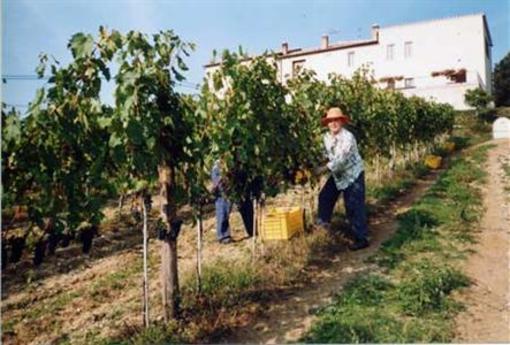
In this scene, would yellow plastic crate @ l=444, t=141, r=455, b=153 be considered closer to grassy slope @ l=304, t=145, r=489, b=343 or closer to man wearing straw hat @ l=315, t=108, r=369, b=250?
grassy slope @ l=304, t=145, r=489, b=343

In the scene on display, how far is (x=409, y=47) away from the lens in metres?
29.0

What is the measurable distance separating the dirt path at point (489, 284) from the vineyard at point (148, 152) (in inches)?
31.5

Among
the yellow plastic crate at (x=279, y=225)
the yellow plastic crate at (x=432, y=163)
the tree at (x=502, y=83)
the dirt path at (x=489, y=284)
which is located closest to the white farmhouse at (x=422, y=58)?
the tree at (x=502, y=83)

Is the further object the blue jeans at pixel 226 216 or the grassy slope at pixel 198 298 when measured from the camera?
the blue jeans at pixel 226 216

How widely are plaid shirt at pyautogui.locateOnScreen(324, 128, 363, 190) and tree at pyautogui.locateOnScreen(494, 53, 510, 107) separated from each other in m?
24.2

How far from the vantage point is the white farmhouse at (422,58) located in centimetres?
2666

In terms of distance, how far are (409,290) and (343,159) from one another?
174 cm

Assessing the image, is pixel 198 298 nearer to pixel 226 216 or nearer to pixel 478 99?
pixel 226 216

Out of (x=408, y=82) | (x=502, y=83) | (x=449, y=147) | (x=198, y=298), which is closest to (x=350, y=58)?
(x=408, y=82)

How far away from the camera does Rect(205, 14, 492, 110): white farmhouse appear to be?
26656mm

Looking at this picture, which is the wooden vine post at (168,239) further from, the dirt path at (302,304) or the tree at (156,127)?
the dirt path at (302,304)

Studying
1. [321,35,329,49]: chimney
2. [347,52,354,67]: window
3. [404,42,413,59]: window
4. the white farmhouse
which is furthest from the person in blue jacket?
[321,35,329,49]: chimney

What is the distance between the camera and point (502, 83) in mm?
28578

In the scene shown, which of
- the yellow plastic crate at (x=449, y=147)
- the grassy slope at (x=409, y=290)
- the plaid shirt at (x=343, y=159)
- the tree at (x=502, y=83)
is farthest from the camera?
the tree at (x=502, y=83)
